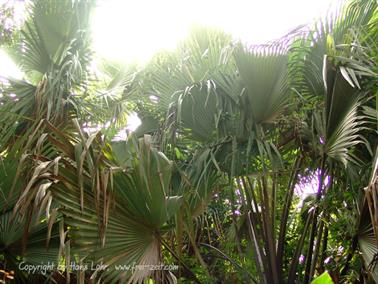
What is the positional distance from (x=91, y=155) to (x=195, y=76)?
44.9 inches

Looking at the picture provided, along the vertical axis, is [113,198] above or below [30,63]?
below

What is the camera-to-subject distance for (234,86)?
2816 millimetres

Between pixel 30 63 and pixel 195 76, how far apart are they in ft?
4.17

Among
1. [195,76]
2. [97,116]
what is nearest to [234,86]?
[195,76]

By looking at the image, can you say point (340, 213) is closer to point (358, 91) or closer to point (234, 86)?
point (358, 91)

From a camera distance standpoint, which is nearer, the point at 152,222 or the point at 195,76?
the point at 152,222

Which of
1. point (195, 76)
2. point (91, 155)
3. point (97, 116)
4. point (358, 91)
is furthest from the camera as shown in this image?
point (97, 116)

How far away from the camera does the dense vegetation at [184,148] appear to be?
84.5 inches

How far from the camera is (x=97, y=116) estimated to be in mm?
3227

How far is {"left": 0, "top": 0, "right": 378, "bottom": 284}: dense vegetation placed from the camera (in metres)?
2.15

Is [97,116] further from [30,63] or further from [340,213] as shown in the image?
[340,213]

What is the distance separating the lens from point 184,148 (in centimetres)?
327

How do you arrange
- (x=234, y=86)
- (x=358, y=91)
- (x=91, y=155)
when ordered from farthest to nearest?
(x=234, y=86)
(x=358, y=91)
(x=91, y=155)

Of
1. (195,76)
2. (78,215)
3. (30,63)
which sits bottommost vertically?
(78,215)
